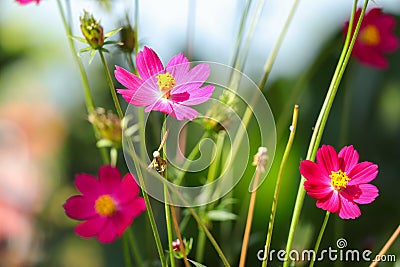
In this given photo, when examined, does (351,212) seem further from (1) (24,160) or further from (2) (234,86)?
(1) (24,160)

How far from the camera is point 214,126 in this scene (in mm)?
501

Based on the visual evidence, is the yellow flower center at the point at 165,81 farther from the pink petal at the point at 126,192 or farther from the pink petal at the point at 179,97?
the pink petal at the point at 126,192

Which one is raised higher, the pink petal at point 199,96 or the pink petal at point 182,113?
the pink petal at point 199,96

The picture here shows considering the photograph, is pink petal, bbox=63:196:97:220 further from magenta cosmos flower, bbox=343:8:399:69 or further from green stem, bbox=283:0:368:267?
magenta cosmos flower, bbox=343:8:399:69

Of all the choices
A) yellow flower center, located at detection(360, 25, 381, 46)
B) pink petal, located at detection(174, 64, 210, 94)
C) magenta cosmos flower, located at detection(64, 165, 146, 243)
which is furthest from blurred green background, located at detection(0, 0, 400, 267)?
pink petal, located at detection(174, 64, 210, 94)

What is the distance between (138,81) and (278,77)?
2.23 ft

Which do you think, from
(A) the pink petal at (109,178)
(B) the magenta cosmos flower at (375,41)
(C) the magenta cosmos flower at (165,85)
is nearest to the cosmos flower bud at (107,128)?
(A) the pink petal at (109,178)

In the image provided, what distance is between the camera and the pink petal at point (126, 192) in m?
0.50

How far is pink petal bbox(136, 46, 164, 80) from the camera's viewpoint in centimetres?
37

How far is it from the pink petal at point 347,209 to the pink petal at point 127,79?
0.47 ft

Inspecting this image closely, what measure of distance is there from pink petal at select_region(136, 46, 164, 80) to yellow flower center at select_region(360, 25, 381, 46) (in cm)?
32

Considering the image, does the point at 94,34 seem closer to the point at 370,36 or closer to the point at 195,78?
the point at 195,78

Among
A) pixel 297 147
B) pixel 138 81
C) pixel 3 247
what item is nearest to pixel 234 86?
pixel 138 81

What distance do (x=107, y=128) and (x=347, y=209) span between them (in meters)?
0.22
